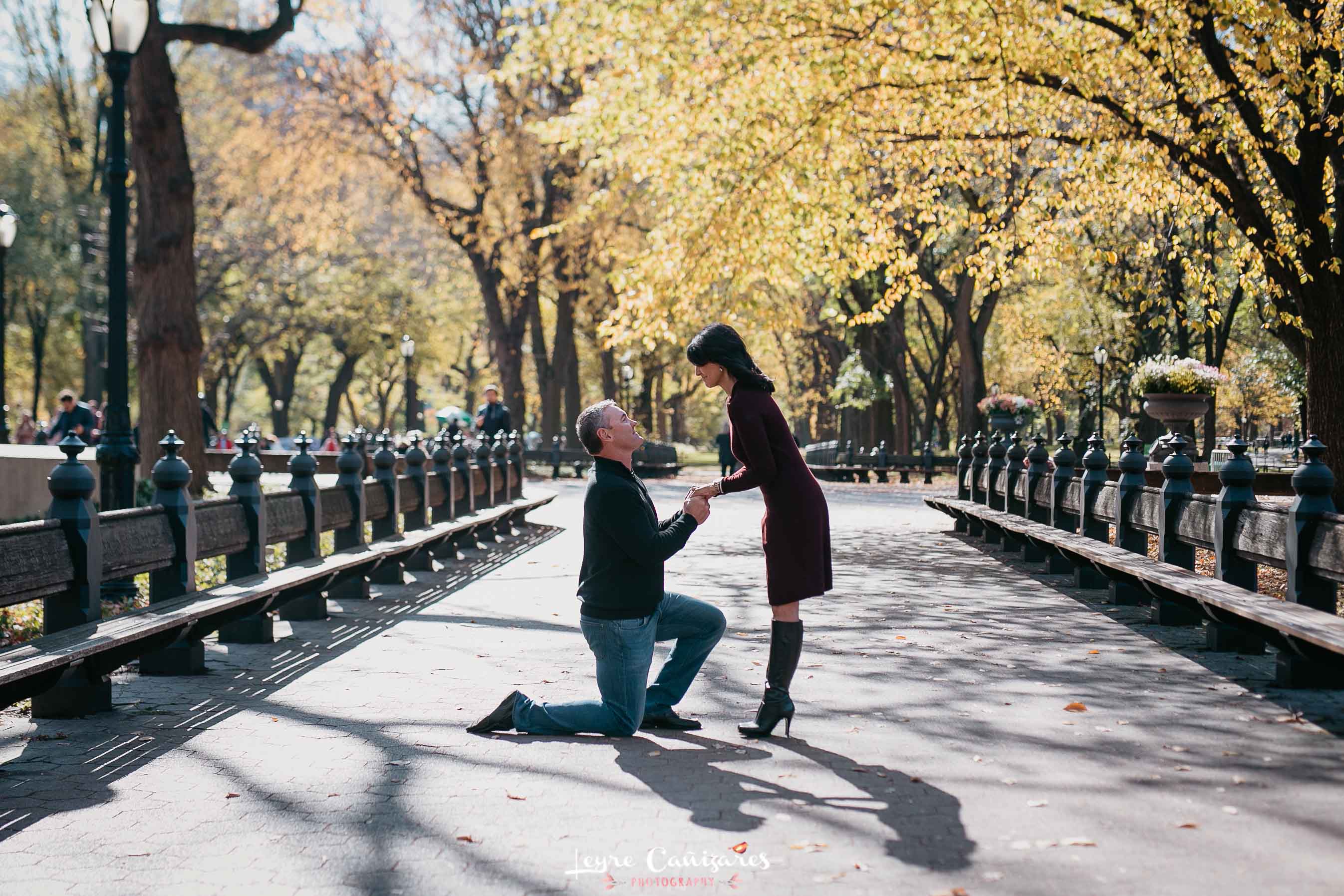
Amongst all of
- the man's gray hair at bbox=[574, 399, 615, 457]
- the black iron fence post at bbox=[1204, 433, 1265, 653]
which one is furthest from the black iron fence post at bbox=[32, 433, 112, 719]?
the black iron fence post at bbox=[1204, 433, 1265, 653]

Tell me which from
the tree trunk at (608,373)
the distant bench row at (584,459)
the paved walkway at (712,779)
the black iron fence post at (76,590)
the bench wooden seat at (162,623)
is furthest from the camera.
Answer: the tree trunk at (608,373)

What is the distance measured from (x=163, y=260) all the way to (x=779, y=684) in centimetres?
1232

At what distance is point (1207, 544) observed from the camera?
27.3 feet

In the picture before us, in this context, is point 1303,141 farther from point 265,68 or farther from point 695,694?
point 265,68

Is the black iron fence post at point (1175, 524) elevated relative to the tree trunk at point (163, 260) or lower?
lower

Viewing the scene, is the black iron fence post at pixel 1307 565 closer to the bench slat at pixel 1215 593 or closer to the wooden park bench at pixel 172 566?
the bench slat at pixel 1215 593

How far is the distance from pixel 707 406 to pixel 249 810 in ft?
Result: 277

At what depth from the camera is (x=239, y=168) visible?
111 ft

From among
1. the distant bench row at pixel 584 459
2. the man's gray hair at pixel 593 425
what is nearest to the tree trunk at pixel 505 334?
the distant bench row at pixel 584 459

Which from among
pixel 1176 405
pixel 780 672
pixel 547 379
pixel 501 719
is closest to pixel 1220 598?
pixel 780 672

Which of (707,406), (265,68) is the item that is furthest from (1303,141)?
(707,406)

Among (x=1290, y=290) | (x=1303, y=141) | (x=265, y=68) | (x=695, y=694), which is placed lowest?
(x=695, y=694)

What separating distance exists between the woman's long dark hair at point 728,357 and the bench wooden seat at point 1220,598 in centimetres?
245

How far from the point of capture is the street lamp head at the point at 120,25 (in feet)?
36.1
